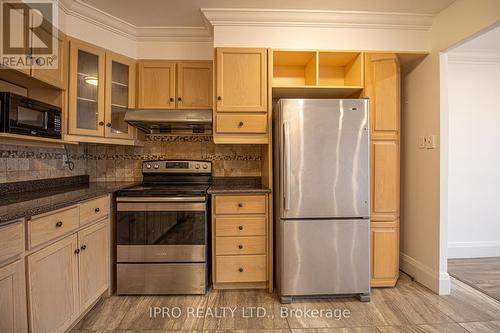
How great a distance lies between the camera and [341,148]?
6.15 feet

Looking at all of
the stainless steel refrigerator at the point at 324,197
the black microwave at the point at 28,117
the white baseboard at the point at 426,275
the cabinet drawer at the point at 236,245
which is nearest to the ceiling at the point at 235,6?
the stainless steel refrigerator at the point at 324,197

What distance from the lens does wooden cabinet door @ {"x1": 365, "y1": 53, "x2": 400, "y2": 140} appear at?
2.09 m

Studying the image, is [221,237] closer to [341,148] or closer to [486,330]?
[341,148]

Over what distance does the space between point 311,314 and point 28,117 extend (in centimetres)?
241

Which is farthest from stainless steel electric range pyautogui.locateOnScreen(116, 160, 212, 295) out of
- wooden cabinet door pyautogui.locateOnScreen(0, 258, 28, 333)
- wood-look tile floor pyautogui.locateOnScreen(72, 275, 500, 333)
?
wooden cabinet door pyautogui.locateOnScreen(0, 258, 28, 333)

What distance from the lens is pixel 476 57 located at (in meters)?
2.77

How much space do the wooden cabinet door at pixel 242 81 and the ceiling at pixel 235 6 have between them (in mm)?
359

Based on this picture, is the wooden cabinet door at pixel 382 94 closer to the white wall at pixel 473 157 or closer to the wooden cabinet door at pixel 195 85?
the white wall at pixel 473 157

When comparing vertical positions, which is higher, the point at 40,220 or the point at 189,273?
the point at 40,220

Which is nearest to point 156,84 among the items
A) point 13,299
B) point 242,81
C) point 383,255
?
point 242,81

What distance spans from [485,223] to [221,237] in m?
3.17

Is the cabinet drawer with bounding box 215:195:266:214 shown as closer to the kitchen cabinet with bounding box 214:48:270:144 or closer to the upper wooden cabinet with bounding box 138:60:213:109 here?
the kitchen cabinet with bounding box 214:48:270:144

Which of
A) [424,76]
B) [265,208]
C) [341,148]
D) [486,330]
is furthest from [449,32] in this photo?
[486,330]

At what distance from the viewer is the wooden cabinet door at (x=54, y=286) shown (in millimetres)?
1214
